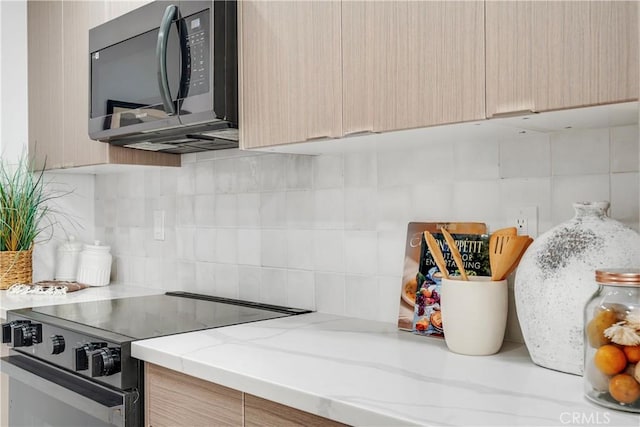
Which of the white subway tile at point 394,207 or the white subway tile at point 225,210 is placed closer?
the white subway tile at point 394,207

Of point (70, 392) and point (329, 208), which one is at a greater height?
point (329, 208)

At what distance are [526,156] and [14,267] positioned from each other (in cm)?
215

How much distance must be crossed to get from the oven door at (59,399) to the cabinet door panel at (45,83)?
93 centimetres

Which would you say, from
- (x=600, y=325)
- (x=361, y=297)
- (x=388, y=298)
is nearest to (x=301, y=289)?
(x=361, y=297)

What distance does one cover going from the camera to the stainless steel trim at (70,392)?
1.42 metres

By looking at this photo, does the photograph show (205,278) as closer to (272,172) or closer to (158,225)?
(158,225)

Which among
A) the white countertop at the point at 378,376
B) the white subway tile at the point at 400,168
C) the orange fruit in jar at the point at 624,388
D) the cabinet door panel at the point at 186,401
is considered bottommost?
the cabinet door panel at the point at 186,401

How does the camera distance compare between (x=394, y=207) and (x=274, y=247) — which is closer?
(x=394, y=207)

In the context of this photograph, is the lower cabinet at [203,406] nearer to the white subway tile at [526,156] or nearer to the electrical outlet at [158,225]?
the white subway tile at [526,156]

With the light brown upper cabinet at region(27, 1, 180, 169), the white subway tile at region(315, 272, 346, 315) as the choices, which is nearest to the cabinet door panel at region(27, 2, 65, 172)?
the light brown upper cabinet at region(27, 1, 180, 169)

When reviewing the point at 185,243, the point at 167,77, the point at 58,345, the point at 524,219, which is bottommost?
the point at 58,345

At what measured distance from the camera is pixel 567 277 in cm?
114

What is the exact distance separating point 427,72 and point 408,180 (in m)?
0.49

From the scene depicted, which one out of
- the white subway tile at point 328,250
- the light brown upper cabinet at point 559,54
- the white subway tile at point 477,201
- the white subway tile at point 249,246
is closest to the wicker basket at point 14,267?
the white subway tile at point 249,246
